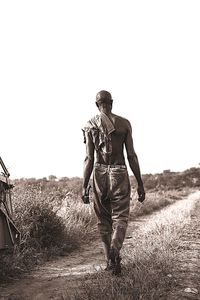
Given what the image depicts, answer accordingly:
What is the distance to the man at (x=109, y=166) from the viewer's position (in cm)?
518

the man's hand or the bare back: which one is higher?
the bare back

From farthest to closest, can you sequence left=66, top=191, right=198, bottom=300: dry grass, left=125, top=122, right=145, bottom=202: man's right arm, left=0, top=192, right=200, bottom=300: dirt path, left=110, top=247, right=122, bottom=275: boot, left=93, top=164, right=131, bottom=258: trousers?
left=125, top=122, right=145, bottom=202: man's right arm, left=93, top=164, right=131, bottom=258: trousers, left=110, top=247, right=122, bottom=275: boot, left=0, top=192, right=200, bottom=300: dirt path, left=66, top=191, right=198, bottom=300: dry grass

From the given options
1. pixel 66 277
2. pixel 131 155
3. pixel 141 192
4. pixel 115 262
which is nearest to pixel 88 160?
pixel 131 155

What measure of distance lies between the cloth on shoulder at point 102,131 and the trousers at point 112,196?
0.82ft

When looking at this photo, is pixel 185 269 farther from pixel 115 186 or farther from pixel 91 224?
pixel 91 224

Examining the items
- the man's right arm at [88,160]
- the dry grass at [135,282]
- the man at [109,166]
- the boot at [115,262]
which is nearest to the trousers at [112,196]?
the man at [109,166]

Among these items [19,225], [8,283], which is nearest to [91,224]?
[19,225]

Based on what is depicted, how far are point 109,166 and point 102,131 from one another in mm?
462

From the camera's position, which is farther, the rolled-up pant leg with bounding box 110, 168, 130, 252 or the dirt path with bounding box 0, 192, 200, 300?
the rolled-up pant leg with bounding box 110, 168, 130, 252

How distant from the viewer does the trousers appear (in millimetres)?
5172

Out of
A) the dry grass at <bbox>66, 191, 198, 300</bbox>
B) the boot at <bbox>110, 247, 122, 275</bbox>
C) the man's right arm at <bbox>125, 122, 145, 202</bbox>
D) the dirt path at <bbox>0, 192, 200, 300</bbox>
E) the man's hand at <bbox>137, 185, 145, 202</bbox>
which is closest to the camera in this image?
the dry grass at <bbox>66, 191, 198, 300</bbox>

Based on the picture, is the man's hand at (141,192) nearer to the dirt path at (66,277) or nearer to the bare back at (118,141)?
the bare back at (118,141)

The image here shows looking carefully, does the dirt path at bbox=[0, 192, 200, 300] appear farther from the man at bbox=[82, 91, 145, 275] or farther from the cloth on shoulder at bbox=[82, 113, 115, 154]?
the cloth on shoulder at bbox=[82, 113, 115, 154]

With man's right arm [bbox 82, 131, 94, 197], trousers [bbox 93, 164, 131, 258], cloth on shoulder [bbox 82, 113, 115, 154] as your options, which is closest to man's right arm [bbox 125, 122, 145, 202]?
trousers [bbox 93, 164, 131, 258]
